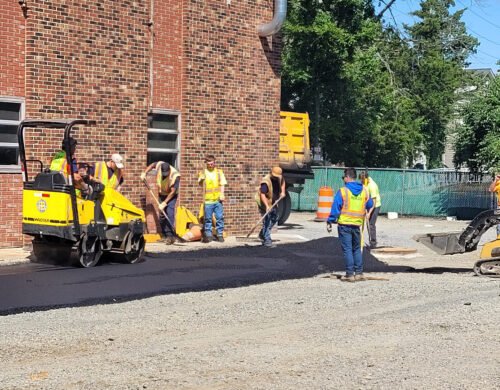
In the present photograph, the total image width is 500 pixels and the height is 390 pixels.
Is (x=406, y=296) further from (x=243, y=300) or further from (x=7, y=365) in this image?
(x=7, y=365)

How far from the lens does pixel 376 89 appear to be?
42.8 meters

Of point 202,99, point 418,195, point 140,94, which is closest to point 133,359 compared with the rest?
point 140,94

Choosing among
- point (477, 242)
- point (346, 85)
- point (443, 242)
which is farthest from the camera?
point (346, 85)

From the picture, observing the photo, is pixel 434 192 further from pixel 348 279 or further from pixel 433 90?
pixel 433 90

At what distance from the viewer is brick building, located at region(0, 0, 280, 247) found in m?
15.4

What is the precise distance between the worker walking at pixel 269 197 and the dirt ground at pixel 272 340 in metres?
4.95

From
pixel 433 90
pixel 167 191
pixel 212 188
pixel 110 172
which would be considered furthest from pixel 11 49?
pixel 433 90

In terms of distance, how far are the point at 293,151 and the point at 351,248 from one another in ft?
35.0

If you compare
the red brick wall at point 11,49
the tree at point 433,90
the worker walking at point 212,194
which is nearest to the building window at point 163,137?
the worker walking at point 212,194

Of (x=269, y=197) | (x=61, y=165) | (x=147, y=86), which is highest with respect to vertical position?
(x=147, y=86)

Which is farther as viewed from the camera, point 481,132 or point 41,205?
point 481,132

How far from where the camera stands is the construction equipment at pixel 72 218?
12.9 m

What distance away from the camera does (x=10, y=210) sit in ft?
50.2

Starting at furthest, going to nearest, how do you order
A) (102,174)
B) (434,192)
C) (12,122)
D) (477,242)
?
(434,192) < (12,122) < (102,174) < (477,242)
